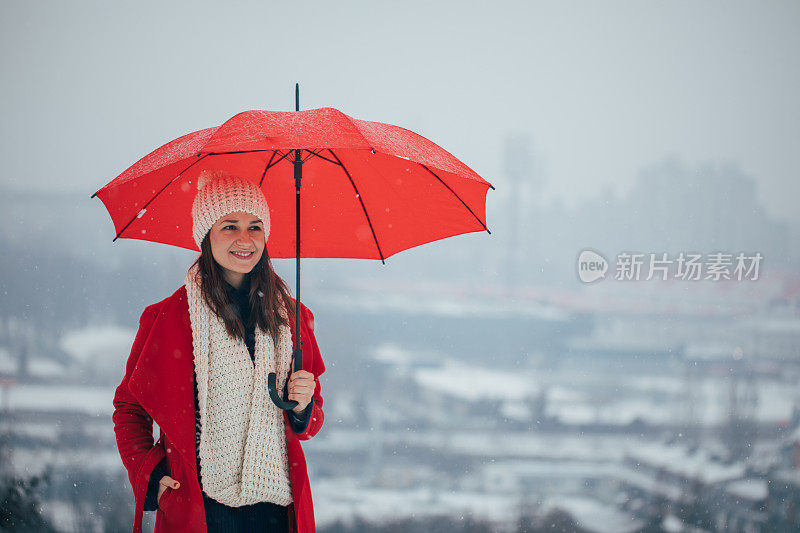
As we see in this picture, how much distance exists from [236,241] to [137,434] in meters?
0.47

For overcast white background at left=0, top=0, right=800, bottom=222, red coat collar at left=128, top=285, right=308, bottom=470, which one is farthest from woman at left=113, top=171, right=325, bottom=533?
overcast white background at left=0, top=0, right=800, bottom=222

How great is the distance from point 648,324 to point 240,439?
2643 millimetres

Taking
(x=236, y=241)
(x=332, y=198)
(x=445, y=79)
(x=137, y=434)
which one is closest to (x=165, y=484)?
(x=137, y=434)

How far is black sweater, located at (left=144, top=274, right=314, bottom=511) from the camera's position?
4.37 ft

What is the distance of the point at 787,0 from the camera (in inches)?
137

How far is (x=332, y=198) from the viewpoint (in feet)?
5.38

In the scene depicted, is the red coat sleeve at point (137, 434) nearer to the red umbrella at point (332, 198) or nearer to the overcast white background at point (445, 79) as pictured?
the red umbrella at point (332, 198)

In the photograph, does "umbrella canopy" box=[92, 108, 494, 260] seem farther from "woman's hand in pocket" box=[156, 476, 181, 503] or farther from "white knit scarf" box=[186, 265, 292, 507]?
"woman's hand in pocket" box=[156, 476, 181, 503]

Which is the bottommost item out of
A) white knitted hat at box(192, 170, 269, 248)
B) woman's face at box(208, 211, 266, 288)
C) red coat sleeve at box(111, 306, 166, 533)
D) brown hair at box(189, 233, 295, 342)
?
red coat sleeve at box(111, 306, 166, 533)

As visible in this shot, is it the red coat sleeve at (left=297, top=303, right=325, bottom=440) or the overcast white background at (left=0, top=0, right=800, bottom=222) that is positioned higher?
the overcast white background at (left=0, top=0, right=800, bottom=222)

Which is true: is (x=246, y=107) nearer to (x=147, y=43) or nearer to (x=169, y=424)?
(x=147, y=43)

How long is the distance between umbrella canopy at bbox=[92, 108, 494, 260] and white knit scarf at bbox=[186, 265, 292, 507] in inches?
9.8

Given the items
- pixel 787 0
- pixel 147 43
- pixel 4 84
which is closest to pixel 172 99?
pixel 147 43

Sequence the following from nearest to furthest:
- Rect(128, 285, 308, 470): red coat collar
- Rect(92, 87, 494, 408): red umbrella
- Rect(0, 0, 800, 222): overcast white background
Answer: Rect(128, 285, 308, 470): red coat collar, Rect(92, 87, 494, 408): red umbrella, Rect(0, 0, 800, 222): overcast white background
